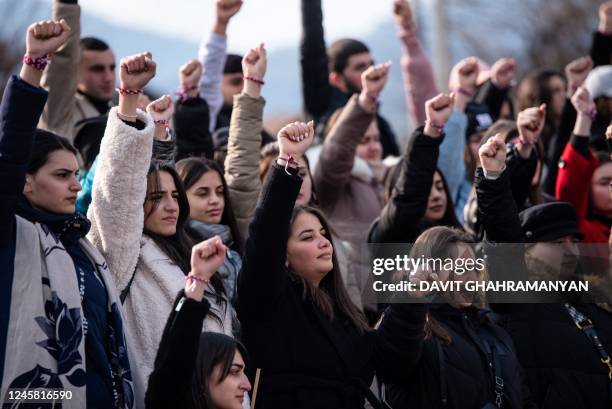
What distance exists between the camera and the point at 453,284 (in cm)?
559

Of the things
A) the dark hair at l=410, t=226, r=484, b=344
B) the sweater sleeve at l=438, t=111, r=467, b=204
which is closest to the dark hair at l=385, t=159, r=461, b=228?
the sweater sleeve at l=438, t=111, r=467, b=204

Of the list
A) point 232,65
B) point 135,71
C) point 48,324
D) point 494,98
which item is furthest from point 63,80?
point 494,98

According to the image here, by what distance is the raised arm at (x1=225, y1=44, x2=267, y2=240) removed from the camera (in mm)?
6141

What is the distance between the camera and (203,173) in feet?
19.4

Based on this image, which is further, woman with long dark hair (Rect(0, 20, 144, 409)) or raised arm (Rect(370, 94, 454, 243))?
raised arm (Rect(370, 94, 454, 243))

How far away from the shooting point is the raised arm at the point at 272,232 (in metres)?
4.95

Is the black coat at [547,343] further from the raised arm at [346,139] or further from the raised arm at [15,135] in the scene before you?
the raised arm at [15,135]

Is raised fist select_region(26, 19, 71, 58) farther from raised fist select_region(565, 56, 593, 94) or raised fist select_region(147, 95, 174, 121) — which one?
raised fist select_region(565, 56, 593, 94)

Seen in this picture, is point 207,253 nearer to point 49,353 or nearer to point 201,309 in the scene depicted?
point 201,309

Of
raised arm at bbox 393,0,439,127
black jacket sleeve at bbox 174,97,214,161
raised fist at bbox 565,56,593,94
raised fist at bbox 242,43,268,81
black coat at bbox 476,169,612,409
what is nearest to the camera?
black coat at bbox 476,169,612,409

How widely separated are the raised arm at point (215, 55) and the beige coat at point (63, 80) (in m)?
0.81

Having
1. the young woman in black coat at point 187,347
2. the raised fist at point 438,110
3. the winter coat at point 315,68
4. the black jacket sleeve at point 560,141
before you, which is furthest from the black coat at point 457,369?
the winter coat at point 315,68

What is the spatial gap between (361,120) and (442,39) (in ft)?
47.8

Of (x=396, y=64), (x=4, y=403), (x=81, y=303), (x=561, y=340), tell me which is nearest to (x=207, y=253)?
(x=81, y=303)
